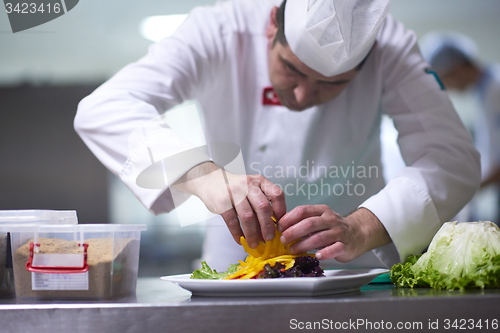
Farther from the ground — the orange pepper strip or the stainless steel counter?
the orange pepper strip

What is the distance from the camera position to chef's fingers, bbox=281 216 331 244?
2.98ft

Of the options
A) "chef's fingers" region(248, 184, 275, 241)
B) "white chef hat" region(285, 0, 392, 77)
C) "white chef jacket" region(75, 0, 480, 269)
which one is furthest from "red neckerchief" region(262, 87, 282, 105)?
"chef's fingers" region(248, 184, 275, 241)

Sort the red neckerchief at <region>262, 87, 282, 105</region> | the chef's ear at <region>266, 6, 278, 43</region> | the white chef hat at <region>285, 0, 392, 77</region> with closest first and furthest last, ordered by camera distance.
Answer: the white chef hat at <region>285, 0, 392, 77</region> < the chef's ear at <region>266, 6, 278, 43</region> < the red neckerchief at <region>262, 87, 282, 105</region>

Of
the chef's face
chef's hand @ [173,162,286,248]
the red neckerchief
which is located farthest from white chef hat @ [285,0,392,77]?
chef's hand @ [173,162,286,248]

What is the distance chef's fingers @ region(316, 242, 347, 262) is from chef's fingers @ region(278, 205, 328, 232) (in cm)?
8

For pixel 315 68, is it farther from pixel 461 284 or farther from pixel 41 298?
pixel 41 298

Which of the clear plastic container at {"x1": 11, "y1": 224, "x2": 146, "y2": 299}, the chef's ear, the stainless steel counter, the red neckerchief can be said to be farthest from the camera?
the red neckerchief

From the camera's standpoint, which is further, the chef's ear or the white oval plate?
the chef's ear

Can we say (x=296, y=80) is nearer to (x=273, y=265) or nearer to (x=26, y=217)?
(x=273, y=265)

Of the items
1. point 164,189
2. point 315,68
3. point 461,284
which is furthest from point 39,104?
point 461,284

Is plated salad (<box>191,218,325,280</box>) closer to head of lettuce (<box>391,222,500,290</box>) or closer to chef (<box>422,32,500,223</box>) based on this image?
head of lettuce (<box>391,222,500,290</box>)

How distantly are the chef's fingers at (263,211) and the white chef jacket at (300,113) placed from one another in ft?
1.89

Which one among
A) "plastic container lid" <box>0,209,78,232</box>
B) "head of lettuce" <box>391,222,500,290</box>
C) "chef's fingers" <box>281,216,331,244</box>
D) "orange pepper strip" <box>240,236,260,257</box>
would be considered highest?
"plastic container lid" <box>0,209,78,232</box>

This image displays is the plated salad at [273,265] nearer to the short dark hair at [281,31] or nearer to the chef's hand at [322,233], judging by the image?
the chef's hand at [322,233]
